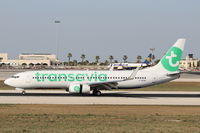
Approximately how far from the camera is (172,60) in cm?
4909

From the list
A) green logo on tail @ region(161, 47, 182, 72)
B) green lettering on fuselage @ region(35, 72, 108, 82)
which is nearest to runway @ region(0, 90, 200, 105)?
green lettering on fuselage @ region(35, 72, 108, 82)

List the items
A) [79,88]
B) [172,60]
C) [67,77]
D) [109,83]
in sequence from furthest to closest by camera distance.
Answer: [172,60]
[67,77]
[109,83]
[79,88]

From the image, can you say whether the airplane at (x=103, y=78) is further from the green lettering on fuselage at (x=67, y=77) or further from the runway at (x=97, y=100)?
the runway at (x=97, y=100)

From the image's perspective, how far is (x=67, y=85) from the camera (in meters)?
48.5

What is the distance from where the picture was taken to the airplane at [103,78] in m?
48.2

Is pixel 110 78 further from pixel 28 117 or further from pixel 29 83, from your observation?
Answer: pixel 28 117

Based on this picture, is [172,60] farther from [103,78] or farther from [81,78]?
[81,78]

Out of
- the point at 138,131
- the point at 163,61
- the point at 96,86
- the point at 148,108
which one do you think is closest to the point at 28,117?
the point at 138,131

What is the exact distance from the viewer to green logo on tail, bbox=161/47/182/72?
161 feet

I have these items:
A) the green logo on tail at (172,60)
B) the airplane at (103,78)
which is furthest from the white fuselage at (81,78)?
the green logo on tail at (172,60)

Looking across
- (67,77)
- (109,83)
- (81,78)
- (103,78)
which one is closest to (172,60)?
(109,83)

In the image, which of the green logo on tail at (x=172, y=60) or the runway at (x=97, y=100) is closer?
the runway at (x=97, y=100)

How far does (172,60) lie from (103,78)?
8654mm

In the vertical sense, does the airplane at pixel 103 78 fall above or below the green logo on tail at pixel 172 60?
below
